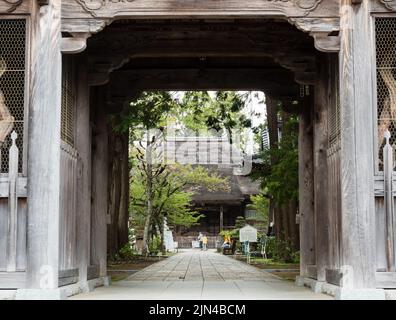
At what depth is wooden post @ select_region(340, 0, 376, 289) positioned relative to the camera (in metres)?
8.89

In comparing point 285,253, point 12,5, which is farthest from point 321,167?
point 285,253

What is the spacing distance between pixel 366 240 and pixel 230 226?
48120 millimetres

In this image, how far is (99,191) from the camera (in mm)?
13289

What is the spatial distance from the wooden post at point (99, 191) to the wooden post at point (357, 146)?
551 centimetres

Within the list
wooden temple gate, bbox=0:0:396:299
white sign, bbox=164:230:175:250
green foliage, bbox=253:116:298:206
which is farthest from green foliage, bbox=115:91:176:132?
white sign, bbox=164:230:175:250

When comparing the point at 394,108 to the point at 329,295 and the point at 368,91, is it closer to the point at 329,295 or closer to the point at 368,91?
the point at 368,91

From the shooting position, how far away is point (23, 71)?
31.4 ft

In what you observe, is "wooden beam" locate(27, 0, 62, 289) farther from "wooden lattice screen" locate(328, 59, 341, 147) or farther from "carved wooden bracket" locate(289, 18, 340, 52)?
"wooden lattice screen" locate(328, 59, 341, 147)

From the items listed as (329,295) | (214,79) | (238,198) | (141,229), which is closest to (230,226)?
(238,198)

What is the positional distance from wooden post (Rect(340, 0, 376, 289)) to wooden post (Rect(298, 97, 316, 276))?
12.9ft

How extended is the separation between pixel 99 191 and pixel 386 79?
602cm

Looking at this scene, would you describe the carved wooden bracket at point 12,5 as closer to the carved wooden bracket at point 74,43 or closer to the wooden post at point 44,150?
the wooden post at point 44,150

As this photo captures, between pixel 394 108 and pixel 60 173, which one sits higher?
pixel 394 108

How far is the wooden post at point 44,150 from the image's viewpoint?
882cm
